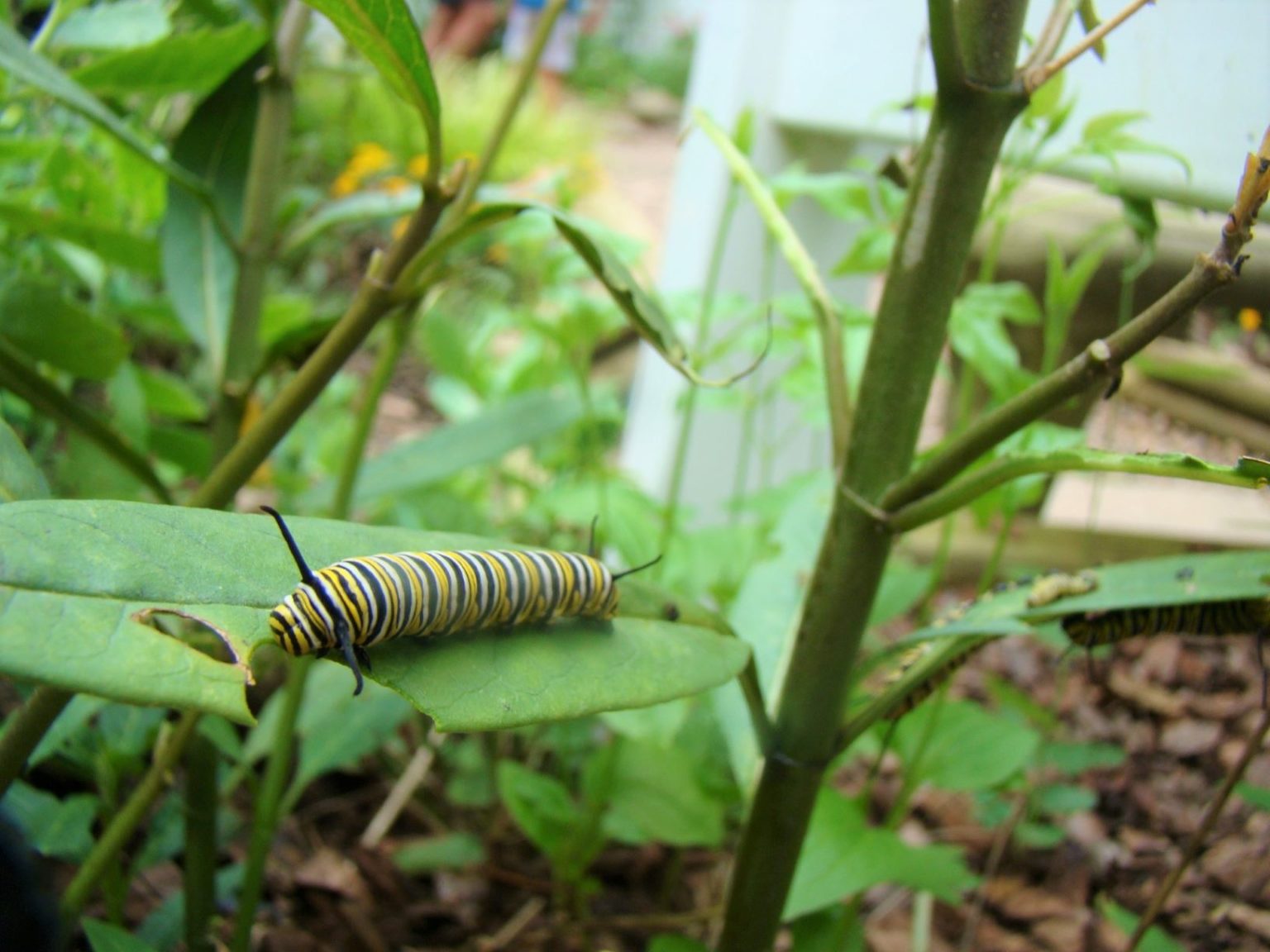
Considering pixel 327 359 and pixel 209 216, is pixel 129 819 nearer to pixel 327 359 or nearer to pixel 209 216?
pixel 327 359

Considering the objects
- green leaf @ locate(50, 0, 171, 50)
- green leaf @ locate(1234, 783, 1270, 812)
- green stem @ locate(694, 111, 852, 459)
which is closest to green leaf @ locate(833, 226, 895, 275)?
green stem @ locate(694, 111, 852, 459)

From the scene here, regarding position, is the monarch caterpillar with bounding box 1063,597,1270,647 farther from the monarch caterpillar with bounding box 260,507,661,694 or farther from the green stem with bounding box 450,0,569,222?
the green stem with bounding box 450,0,569,222

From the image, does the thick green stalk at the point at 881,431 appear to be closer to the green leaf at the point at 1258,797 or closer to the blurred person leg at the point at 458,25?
Answer: the green leaf at the point at 1258,797

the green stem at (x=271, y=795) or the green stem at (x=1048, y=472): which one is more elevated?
the green stem at (x=1048, y=472)

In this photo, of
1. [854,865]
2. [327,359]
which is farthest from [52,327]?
[854,865]

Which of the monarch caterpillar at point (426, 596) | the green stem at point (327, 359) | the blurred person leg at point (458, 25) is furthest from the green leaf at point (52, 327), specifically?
the blurred person leg at point (458, 25)

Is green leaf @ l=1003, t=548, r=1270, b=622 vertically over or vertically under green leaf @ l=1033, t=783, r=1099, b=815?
over

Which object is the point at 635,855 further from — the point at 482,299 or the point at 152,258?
the point at 482,299
